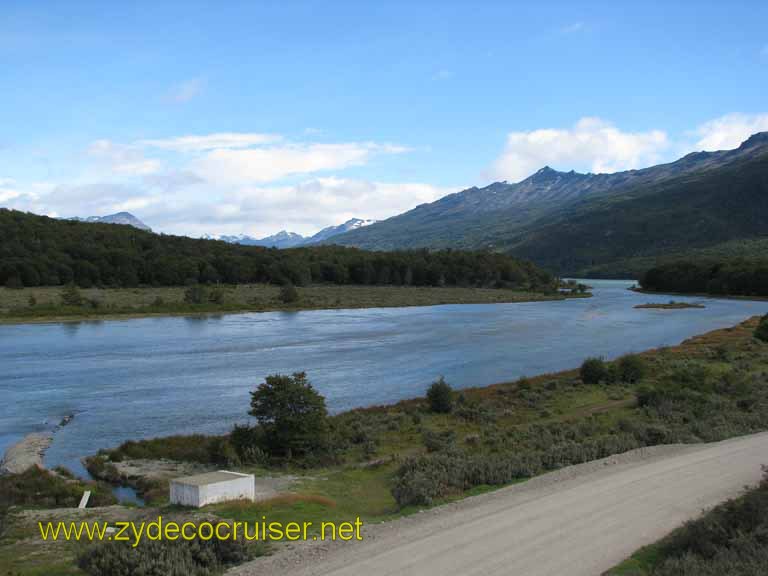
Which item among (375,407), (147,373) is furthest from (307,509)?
(147,373)

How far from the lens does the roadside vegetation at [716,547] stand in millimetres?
9258

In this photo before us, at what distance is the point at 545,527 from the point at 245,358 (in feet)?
123

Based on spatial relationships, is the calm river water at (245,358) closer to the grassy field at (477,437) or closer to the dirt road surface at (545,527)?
the grassy field at (477,437)

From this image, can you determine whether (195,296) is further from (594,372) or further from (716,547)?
(716,547)

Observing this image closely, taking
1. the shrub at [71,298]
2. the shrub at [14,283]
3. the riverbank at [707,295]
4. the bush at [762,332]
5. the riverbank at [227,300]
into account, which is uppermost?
the shrub at [14,283]

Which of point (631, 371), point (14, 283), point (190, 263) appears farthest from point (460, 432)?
point (190, 263)

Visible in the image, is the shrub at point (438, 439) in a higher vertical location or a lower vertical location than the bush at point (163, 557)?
lower

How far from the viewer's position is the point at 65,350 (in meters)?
49.8

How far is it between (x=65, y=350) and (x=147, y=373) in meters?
12.6

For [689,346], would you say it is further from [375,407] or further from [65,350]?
[65,350]

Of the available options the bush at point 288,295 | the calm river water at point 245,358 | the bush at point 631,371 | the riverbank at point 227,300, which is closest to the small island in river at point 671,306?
the calm river water at point 245,358

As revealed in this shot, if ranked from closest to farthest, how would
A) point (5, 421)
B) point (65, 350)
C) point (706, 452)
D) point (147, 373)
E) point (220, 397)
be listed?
point (706, 452) → point (5, 421) → point (220, 397) → point (147, 373) → point (65, 350)

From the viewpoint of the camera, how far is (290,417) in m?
22.3

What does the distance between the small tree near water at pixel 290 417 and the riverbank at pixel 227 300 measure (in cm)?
5344
